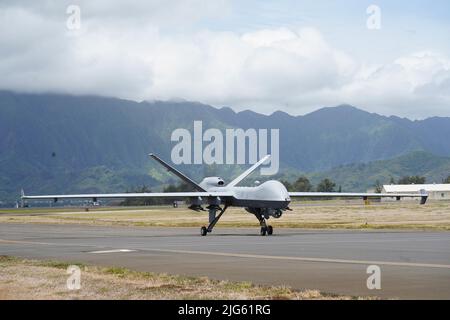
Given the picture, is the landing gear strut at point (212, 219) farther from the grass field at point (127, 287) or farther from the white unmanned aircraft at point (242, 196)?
the grass field at point (127, 287)

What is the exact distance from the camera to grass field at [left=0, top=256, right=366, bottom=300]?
1652 cm

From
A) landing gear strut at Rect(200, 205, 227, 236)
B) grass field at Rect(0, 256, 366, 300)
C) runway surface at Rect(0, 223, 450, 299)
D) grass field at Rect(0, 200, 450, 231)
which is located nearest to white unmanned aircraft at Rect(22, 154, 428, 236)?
landing gear strut at Rect(200, 205, 227, 236)

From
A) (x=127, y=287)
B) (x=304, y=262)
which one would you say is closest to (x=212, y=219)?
(x=304, y=262)

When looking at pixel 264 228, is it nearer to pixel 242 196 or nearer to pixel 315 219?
pixel 242 196

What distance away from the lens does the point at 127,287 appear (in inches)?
721

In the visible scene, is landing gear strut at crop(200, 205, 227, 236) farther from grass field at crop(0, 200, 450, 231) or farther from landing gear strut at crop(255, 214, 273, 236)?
grass field at crop(0, 200, 450, 231)

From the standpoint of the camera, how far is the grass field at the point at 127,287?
16516mm

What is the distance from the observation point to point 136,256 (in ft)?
97.0

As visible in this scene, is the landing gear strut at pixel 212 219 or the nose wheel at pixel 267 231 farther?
the landing gear strut at pixel 212 219

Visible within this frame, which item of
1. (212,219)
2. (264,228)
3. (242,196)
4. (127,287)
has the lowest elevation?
Result: (127,287)

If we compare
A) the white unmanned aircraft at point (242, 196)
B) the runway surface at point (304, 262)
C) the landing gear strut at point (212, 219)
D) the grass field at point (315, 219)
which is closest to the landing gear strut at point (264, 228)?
the white unmanned aircraft at point (242, 196)
